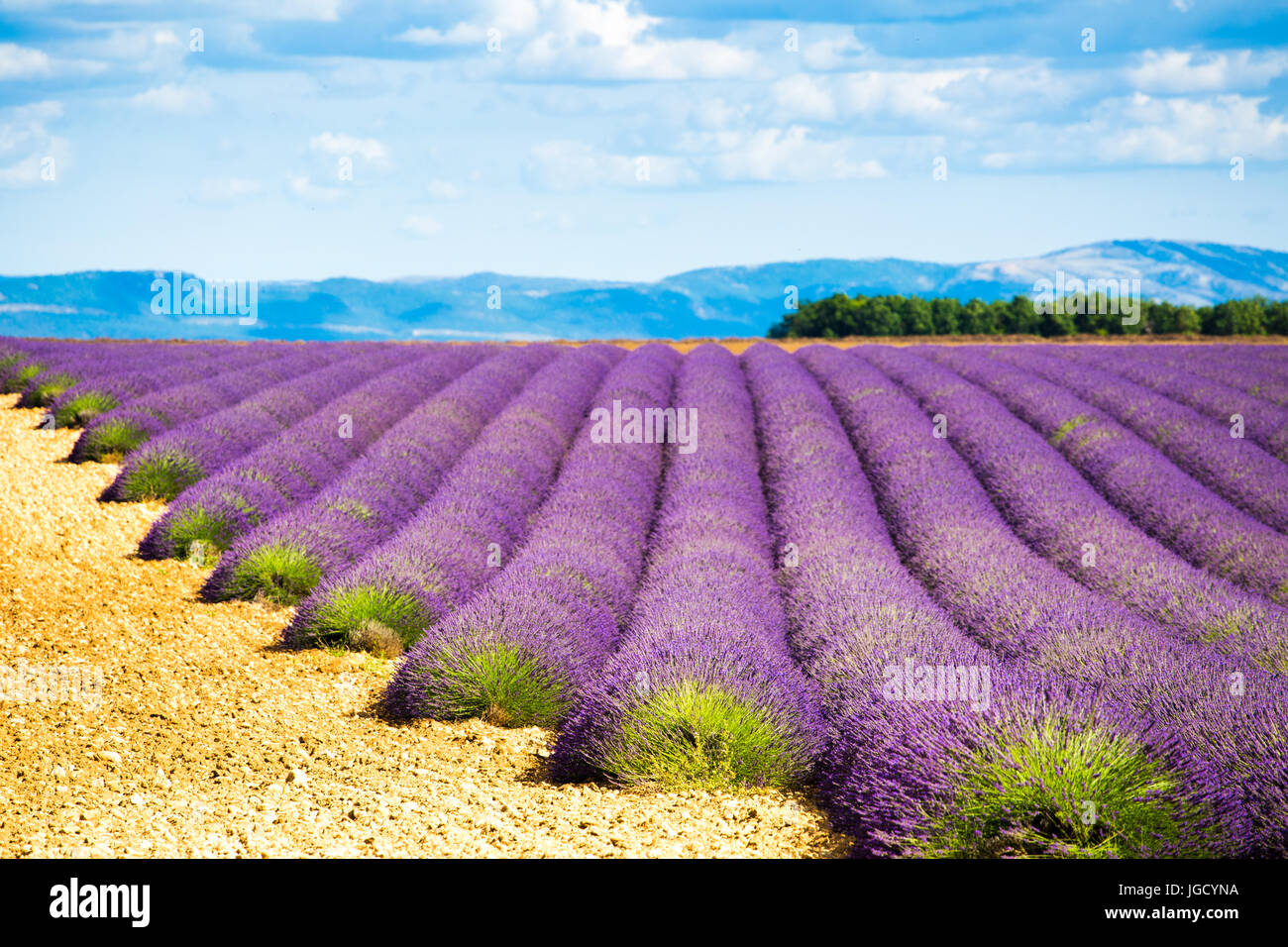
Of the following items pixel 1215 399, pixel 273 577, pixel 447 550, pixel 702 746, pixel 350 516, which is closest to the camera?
pixel 702 746

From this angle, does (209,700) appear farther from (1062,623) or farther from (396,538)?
(1062,623)

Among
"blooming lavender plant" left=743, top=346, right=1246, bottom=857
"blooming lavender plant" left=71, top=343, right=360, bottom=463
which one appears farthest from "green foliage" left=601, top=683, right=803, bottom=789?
"blooming lavender plant" left=71, top=343, right=360, bottom=463

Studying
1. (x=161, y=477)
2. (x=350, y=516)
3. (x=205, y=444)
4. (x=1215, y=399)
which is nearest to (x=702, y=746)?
(x=350, y=516)

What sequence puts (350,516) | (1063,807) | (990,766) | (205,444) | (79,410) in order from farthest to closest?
(79,410)
(205,444)
(350,516)
(990,766)
(1063,807)

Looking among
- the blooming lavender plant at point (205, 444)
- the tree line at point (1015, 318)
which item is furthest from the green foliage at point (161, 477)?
the tree line at point (1015, 318)

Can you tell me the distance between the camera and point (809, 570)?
18.7 ft

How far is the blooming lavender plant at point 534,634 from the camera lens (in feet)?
14.6

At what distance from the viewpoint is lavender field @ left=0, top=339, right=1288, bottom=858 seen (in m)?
2.92

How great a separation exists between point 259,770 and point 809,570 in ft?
9.97

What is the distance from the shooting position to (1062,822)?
2.65 metres

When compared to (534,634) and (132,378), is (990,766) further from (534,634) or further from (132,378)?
(132,378)

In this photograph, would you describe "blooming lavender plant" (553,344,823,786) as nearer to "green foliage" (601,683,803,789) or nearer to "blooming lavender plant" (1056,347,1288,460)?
"green foliage" (601,683,803,789)
